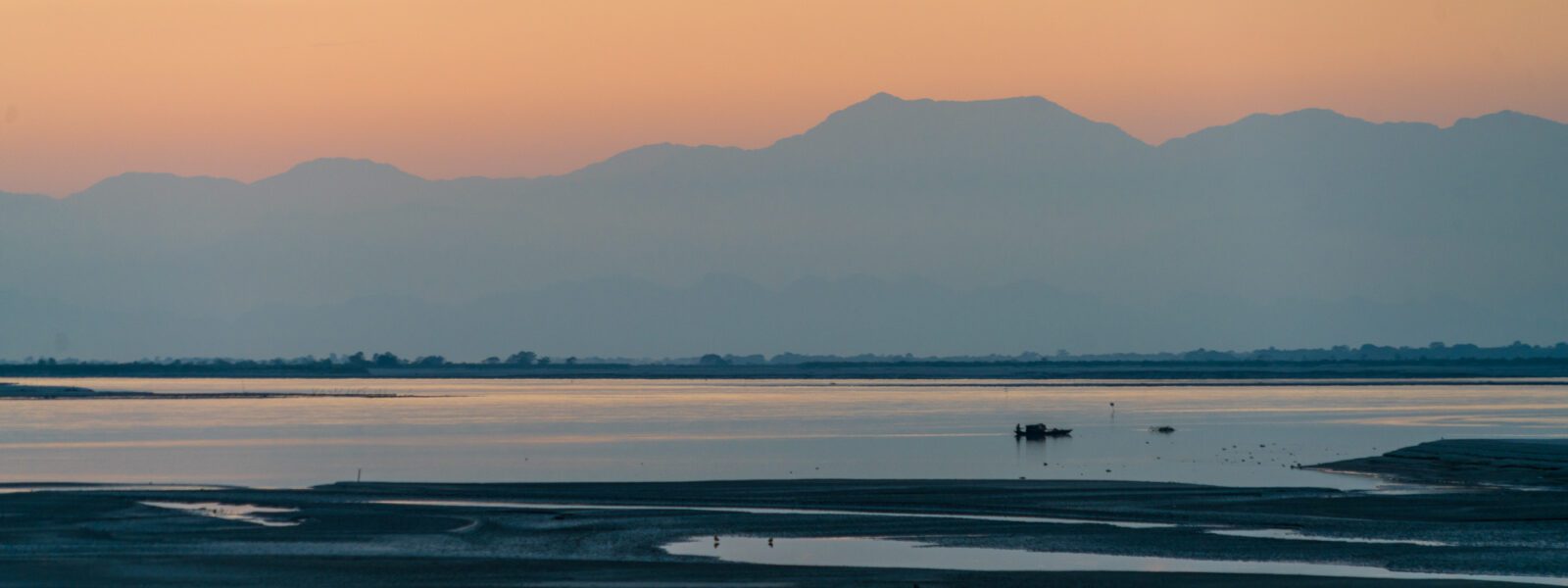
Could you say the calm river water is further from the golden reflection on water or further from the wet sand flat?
the wet sand flat

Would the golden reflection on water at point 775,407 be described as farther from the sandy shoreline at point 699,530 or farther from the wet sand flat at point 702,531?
the wet sand flat at point 702,531

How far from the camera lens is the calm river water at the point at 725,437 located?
57031mm

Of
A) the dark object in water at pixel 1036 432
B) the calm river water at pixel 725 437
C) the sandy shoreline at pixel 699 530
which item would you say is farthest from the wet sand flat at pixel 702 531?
the dark object in water at pixel 1036 432

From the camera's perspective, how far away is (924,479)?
173 ft

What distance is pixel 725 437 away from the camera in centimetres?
7875

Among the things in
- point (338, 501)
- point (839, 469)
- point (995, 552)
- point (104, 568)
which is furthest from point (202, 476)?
point (995, 552)

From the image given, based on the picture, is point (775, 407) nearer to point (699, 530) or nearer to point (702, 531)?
point (699, 530)

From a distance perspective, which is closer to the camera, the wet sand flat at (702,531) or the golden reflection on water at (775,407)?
the wet sand flat at (702,531)

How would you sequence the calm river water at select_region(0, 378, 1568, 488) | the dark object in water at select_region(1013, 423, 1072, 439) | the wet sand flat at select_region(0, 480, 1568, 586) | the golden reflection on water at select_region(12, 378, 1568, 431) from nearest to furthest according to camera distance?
the wet sand flat at select_region(0, 480, 1568, 586) < the calm river water at select_region(0, 378, 1568, 488) < the dark object in water at select_region(1013, 423, 1072, 439) < the golden reflection on water at select_region(12, 378, 1568, 431)

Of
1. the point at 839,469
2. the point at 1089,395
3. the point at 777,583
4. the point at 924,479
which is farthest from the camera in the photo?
the point at 1089,395

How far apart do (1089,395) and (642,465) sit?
9446 centimetres

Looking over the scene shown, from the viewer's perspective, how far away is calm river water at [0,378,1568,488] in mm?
57031

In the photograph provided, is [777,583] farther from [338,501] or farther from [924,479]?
[924,479]

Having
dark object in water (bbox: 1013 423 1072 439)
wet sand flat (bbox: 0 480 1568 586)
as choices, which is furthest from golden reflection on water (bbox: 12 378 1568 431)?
wet sand flat (bbox: 0 480 1568 586)
